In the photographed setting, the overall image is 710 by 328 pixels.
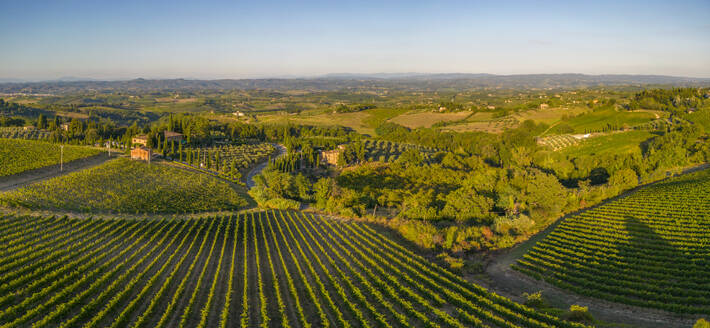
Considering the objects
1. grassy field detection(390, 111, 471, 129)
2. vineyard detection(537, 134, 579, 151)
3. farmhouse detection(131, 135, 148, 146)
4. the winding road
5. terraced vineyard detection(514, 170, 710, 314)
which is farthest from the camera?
grassy field detection(390, 111, 471, 129)

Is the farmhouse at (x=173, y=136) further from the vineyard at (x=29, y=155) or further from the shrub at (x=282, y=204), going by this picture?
the shrub at (x=282, y=204)

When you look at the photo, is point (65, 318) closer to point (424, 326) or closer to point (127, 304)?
point (127, 304)

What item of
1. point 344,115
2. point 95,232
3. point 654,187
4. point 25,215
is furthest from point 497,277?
point 344,115

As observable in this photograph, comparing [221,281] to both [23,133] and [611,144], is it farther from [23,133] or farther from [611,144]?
[23,133]

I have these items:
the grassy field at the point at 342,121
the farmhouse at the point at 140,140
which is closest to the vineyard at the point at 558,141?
the grassy field at the point at 342,121

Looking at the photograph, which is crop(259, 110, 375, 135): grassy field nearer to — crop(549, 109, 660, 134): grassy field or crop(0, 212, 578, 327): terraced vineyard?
crop(549, 109, 660, 134): grassy field

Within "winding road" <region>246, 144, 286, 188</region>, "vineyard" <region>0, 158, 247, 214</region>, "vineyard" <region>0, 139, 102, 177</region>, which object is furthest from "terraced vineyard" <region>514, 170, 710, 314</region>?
"vineyard" <region>0, 139, 102, 177</region>
